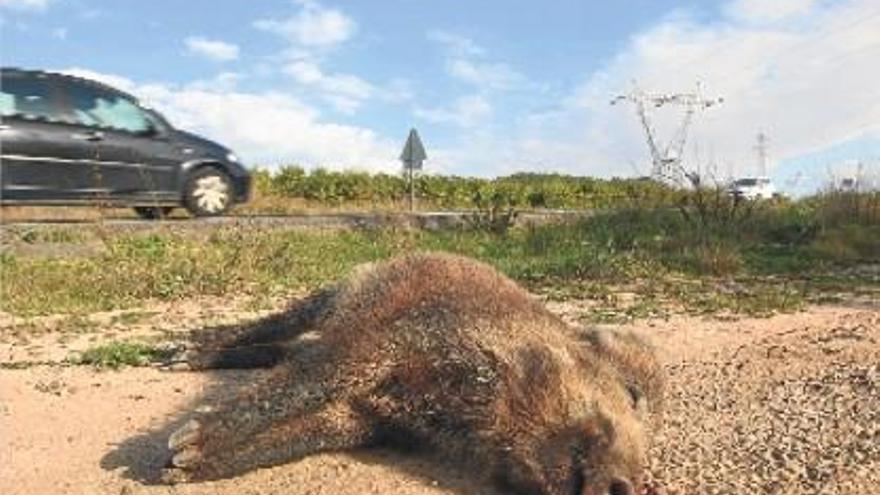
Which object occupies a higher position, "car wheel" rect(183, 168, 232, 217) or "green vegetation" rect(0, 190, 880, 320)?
"car wheel" rect(183, 168, 232, 217)

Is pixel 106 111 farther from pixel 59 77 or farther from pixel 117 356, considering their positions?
pixel 117 356

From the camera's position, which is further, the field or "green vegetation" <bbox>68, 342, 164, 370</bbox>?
"green vegetation" <bbox>68, 342, 164, 370</bbox>

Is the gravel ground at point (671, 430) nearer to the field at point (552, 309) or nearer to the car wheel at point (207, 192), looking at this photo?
the field at point (552, 309)

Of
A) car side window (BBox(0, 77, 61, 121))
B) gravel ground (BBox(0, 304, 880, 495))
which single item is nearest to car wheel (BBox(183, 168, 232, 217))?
car side window (BBox(0, 77, 61, 121))

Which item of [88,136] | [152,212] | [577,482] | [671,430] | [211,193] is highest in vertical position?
[88,136]

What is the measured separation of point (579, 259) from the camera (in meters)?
10.9

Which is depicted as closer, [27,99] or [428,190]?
[27,99]

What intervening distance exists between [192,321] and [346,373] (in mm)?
3975

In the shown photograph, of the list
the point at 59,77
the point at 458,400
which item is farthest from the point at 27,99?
the point at 458,400

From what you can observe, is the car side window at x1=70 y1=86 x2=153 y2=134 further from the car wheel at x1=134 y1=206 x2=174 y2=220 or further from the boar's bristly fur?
the boar's bristly fur

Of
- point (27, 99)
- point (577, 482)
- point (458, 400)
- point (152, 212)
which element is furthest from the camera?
point (152, 212)

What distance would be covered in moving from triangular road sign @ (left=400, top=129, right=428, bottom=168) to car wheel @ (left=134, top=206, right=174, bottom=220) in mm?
10195

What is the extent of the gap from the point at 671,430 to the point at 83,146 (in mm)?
10338

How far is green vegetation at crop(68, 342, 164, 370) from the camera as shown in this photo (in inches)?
241
